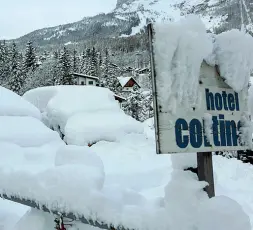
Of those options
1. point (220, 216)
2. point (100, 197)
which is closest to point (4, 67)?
point (100, 197)

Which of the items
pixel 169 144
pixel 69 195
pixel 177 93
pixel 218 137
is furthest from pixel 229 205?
pixel 69 195

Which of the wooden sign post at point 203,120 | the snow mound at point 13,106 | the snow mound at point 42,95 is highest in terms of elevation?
the snow mound at point 42,95

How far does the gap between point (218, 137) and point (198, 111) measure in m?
0.24

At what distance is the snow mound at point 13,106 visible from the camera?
742cm

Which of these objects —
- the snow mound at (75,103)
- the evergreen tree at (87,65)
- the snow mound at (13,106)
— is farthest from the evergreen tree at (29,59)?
the snow mound at (13,106)

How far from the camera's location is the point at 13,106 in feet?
25.1

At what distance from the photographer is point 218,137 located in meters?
2.17

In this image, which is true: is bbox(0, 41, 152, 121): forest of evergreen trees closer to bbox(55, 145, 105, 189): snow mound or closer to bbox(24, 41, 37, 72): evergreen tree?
bbox(24, 41, 37, 72): evergreen tree

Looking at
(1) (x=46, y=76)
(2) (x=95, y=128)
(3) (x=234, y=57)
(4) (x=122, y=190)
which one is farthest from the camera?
(1) (x=46, y=76)

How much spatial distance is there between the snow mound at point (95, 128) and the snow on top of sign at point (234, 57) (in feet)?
27.7

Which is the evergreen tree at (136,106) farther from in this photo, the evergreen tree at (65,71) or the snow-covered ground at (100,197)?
the snow-covered ground at (100,197)

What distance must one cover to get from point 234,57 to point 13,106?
6.42 metres

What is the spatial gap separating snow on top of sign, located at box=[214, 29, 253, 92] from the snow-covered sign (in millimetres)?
30

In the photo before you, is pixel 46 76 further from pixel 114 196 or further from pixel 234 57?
pixel 234 57
